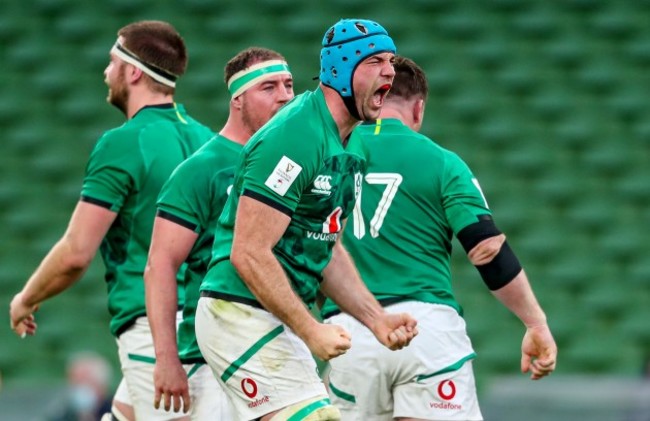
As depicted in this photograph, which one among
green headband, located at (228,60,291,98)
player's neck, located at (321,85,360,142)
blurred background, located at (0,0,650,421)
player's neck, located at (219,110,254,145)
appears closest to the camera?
player's neck, located at (321,85,360,142)

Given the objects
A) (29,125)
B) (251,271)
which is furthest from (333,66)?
(29,125)

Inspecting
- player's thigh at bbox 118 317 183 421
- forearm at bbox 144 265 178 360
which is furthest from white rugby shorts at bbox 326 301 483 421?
forearm at bbox 144 265 178 360

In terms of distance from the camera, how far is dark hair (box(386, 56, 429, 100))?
503 cm

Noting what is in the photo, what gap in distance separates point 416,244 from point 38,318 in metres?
5.28

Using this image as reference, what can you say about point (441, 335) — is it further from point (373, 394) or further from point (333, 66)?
point (333, 66)

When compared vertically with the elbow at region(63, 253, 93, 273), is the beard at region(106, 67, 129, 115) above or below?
above

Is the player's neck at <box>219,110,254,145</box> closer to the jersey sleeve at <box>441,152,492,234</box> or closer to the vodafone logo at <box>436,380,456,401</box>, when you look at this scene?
the jersey sleeve at <box>441,152,492,234</box>

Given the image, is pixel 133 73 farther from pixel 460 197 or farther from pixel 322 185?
pixel 322 185

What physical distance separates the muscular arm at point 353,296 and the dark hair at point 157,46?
129 cm

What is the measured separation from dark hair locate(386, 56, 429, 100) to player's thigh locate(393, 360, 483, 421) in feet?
3.57

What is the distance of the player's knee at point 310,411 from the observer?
3758mm

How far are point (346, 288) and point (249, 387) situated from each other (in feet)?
1.67

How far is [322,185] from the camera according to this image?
12.5 ft

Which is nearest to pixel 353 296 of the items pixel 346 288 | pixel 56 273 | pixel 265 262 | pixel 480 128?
pixel 346 288
